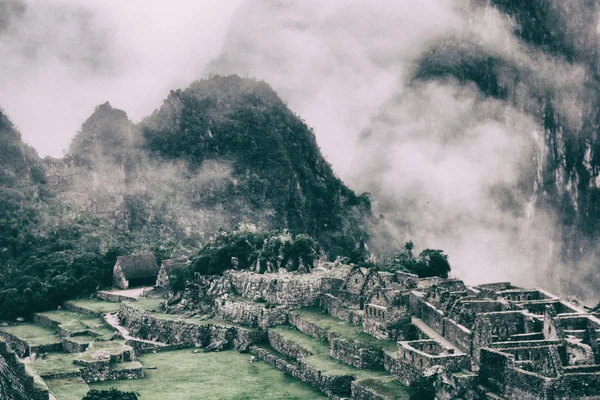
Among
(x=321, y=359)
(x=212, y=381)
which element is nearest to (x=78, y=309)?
(x=212, y=381)

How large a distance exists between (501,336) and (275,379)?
360 inches

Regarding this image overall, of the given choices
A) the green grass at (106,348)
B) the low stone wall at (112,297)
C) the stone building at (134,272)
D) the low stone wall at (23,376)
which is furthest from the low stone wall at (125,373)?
the stone building at (134,272)

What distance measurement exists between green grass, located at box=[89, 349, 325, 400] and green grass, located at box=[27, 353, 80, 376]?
52.1 inches

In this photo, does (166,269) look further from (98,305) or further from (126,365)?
(126,365)

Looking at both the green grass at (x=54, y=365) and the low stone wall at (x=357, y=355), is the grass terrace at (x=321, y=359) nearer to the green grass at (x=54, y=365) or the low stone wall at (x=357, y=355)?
the low stone wall at (x=357, y=355)

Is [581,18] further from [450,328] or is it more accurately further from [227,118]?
[450,328]

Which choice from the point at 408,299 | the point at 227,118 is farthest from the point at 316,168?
the point at 408,299

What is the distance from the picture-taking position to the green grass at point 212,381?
113 feet

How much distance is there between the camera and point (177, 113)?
86750 mm

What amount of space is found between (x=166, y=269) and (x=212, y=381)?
1867 centimetres

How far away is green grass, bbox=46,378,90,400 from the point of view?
32.9 metres

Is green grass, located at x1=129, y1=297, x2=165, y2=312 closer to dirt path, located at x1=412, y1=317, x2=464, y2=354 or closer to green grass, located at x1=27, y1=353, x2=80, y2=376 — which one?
green grass, located at x1=27, y1=353, x2=80, y2=376

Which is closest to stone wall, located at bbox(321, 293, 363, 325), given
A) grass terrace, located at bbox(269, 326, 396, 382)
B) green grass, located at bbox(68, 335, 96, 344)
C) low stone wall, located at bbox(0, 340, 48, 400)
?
grass terrace, located at bbox(269, 326, 396, 382)

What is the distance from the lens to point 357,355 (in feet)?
116
